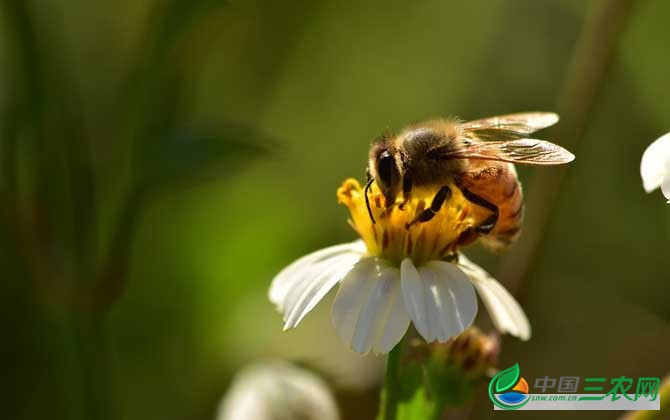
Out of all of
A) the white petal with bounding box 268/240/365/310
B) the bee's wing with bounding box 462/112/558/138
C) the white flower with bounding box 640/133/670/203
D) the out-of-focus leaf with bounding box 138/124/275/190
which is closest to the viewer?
the white flower with bounding box 640/133/670/203

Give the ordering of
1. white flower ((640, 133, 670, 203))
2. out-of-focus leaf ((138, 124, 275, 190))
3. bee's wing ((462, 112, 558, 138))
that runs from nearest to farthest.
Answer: white flower ((640, 133, 670, 203)) → bee's wing ((462, 112, 558, 138)) → out-of-focus leaf ((138, 124, 275, 190))

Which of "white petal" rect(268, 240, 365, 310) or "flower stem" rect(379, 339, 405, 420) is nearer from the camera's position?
"flower stem" rect(379, 339, 405, 420)

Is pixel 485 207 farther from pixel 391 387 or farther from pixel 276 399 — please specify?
pixel 276 399

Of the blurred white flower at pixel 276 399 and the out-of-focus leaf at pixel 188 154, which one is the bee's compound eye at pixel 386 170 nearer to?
the out-of-focus leaf at pixel 188 154

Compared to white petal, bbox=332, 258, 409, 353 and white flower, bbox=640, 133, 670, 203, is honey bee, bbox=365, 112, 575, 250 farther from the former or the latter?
white flower, bbox=640, 133, 670, 203

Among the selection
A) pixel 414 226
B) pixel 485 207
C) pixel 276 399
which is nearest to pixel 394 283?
pixel 414 226

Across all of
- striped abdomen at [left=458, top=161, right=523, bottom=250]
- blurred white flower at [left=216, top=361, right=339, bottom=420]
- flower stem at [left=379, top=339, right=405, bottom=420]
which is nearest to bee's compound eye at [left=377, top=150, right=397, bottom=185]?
striped abdomen at [left=458, top=161, right=523, bottom=250]

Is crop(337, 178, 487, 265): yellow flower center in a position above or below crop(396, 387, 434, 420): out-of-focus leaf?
above
